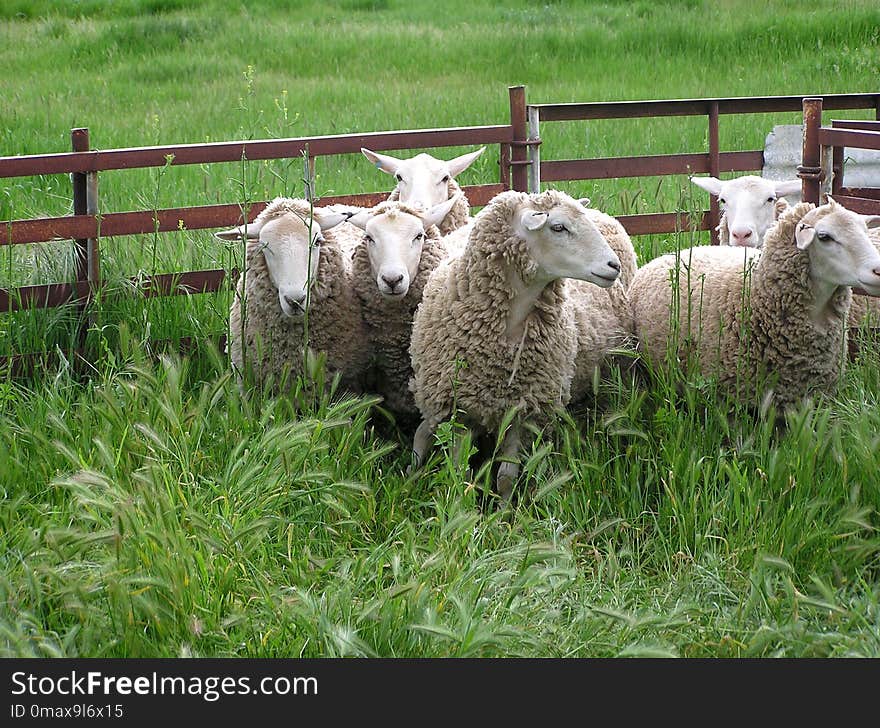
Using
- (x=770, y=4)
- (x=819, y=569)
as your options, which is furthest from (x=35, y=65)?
(x=819, y=569)

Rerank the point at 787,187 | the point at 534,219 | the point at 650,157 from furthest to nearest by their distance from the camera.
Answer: the point at 650,157 < the point at 787,187 < the point at 534,219

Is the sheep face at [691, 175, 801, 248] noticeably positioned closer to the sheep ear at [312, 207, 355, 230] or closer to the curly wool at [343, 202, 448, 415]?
the curly wool at [343, 202, 448, 415]

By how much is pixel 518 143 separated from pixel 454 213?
880 mm

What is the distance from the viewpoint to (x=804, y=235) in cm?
498

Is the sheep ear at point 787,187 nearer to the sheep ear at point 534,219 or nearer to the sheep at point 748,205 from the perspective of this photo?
the sheep at point 748,205

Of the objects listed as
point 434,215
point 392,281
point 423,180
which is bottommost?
point 392,281

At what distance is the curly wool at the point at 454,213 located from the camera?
6.61m

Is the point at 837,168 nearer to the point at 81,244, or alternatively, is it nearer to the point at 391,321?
the point at 391,321

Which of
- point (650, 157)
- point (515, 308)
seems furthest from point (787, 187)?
point (515, 308)

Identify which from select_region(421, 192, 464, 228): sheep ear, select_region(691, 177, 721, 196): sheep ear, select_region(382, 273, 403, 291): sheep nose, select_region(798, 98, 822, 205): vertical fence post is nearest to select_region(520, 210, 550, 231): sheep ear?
select_region(382, 273, 403, 291): sheep nose

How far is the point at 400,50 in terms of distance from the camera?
693 inches

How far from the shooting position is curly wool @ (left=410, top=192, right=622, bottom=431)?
195 inches

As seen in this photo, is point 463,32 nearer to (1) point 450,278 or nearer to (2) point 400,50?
(2) point 400,50
